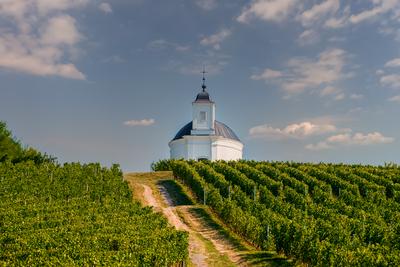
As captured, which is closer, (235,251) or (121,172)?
(235,251)

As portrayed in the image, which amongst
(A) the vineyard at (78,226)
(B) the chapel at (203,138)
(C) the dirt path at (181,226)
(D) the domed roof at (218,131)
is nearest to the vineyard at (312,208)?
(C) the dirt path at (181,226)

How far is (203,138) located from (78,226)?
40117 mm

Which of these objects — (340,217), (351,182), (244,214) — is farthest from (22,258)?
(351,182)

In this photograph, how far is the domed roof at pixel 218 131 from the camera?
66.9 meters

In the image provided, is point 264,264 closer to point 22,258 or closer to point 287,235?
point 287,235

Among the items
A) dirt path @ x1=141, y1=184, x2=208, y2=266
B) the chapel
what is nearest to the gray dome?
the chapel

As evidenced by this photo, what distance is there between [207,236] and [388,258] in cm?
1337

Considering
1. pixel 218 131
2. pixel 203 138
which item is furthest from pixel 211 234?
pixel 218 131

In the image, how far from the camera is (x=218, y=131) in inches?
2635

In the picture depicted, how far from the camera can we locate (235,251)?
26.1 meters

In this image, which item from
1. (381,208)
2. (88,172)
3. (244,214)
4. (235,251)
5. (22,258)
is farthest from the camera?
(88,172)

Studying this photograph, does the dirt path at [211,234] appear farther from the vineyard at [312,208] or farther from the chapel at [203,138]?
the chapel at [203,138]

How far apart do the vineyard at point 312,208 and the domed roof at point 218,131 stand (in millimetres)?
13290

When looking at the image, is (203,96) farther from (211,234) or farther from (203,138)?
(211,234)
